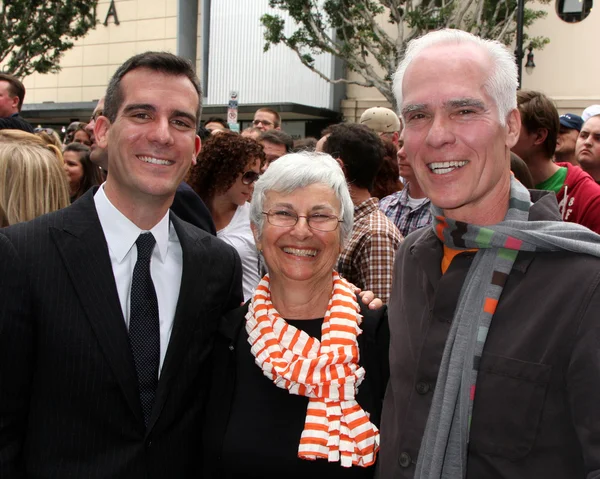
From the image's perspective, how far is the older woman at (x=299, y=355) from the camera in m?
2.43

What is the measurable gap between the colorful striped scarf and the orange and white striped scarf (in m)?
0.50

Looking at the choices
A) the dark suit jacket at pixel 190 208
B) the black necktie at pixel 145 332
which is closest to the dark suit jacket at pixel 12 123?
the dark suit jacket at pixel 190 208

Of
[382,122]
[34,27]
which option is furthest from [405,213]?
[34,27]

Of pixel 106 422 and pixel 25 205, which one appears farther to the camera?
pixel 25 205

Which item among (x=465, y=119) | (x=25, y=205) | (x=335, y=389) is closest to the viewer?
(x=465, y=119)

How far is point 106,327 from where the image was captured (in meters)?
2.14

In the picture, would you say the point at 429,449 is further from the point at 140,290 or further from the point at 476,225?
the point at 140,290

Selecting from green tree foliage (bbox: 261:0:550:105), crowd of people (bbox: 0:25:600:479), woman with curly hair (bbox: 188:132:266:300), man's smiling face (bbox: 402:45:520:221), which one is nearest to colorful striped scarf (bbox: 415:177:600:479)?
crowd of people (bbox: 0:25:600:479)

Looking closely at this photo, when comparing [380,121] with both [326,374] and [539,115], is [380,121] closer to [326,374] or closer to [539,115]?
[539,115]

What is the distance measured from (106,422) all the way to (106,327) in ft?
1.07

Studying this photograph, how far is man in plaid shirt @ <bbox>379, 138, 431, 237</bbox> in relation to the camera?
15.1ft

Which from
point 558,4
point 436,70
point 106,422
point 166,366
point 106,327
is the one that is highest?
point 558,4

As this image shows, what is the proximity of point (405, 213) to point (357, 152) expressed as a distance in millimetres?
715

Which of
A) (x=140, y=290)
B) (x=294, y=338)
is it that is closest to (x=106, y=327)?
(x=140, y=290)
